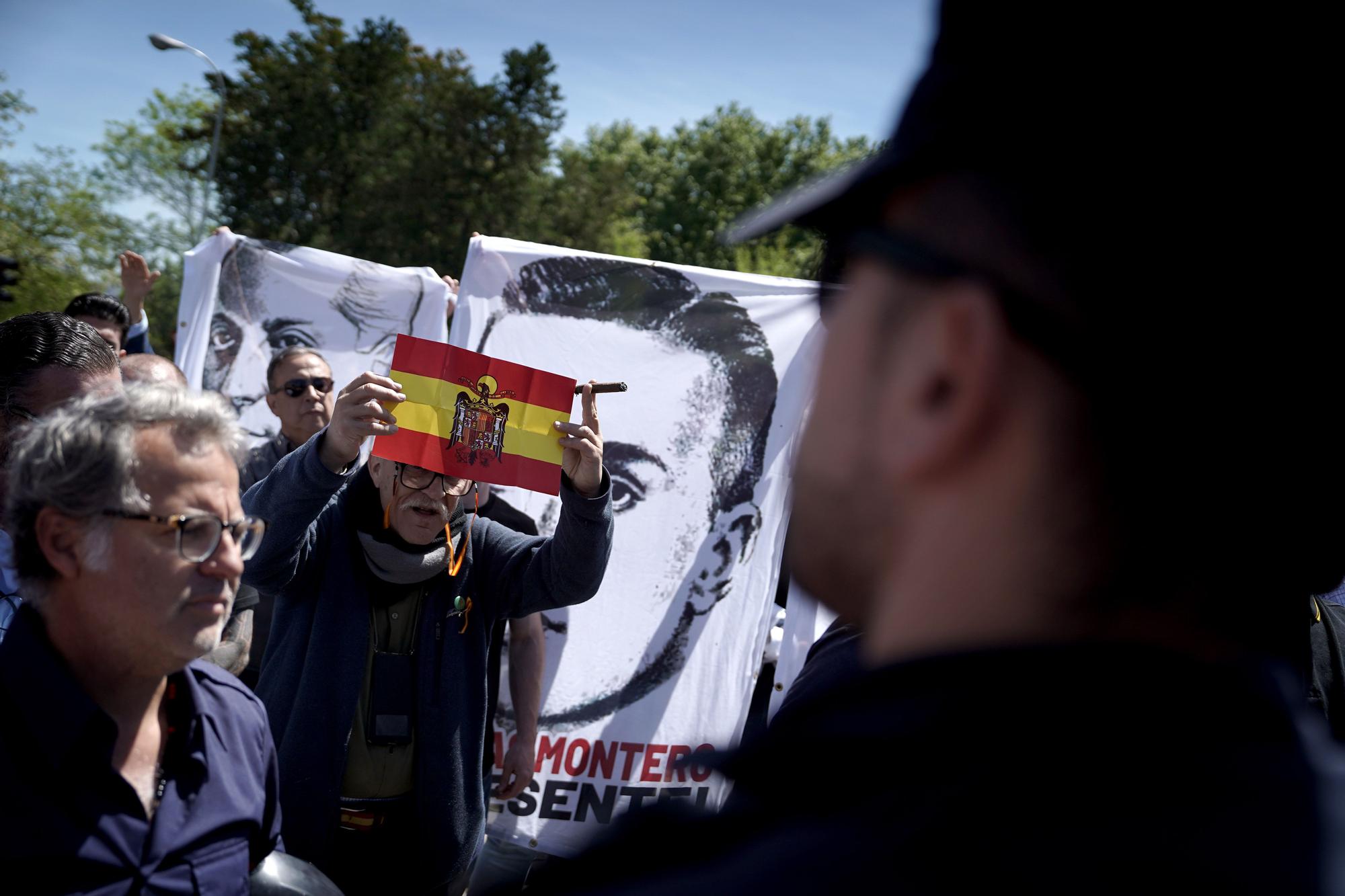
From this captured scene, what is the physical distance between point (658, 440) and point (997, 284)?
3948 mm

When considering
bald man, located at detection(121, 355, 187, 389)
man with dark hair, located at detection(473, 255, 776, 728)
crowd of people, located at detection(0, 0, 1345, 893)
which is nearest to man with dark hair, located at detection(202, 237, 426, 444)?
bald man, located at detection(121, 355, 187, 389)

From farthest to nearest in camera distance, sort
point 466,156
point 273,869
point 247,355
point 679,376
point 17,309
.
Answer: point 466,156 → point 17,309 → point 247,355 → point 679,376 → point 273,869

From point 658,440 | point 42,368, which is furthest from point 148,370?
point 658,440

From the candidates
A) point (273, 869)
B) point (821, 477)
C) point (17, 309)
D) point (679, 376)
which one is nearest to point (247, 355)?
point (679, 376)

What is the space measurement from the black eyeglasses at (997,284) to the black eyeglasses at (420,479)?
8.02 feet

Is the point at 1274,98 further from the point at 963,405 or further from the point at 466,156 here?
the point at 466,156

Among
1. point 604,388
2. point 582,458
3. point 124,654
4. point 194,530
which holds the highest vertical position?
point 604,388

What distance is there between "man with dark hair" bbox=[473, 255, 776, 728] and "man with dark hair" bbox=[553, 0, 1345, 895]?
3.82 m

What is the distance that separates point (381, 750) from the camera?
2857 millimetres

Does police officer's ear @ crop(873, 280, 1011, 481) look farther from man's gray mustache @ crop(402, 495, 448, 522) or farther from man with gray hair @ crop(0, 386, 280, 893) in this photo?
man's gray mustache @ crop(402, 495, 448, 522)

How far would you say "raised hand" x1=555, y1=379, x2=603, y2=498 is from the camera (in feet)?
A: 10.3

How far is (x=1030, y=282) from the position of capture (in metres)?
0.66

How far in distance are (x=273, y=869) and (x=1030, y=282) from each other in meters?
1.96

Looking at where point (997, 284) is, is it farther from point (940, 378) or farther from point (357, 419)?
point (357, 419)
